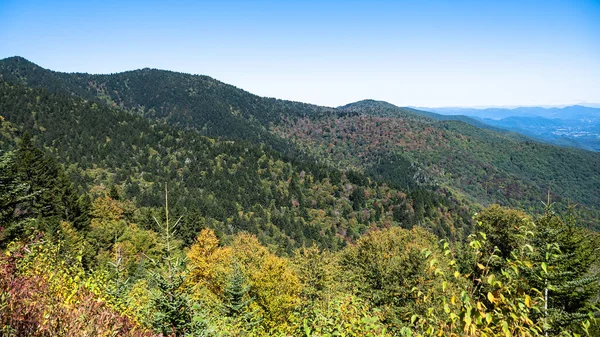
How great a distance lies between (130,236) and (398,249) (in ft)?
133

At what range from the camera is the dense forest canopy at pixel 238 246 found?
5562 millimetres

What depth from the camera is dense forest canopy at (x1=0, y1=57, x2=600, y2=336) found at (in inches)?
219

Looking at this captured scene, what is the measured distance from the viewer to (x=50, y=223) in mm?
38094

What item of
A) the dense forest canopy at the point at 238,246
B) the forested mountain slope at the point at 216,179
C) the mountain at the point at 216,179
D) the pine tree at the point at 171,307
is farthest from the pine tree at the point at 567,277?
the forested mountain slope at the point at 216,179

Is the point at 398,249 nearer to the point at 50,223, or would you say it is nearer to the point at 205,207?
the point at 50,223

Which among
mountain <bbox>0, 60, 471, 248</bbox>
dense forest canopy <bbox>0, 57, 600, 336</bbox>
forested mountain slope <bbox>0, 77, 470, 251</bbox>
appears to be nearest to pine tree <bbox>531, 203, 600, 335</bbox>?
dense forest canopy <bbox>0, 57, 600, 336</bbox>

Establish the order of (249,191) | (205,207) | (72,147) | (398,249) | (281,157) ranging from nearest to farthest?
(398,249), (205,207), (72,147), (249,191), (281,157)

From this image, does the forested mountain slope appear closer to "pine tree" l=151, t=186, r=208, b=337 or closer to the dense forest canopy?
the dense forest canopy

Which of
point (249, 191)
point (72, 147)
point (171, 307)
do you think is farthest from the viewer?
point (249, 191)

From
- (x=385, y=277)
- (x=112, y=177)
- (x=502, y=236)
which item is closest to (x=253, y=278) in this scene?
(x=385, y=277)

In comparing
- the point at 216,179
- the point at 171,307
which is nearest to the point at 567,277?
the point at 171,307

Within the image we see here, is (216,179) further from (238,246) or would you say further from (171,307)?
(171,307)

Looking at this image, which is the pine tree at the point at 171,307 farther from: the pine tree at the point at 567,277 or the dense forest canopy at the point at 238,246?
the pine tree at the point at 567,277

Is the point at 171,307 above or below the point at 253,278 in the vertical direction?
above
